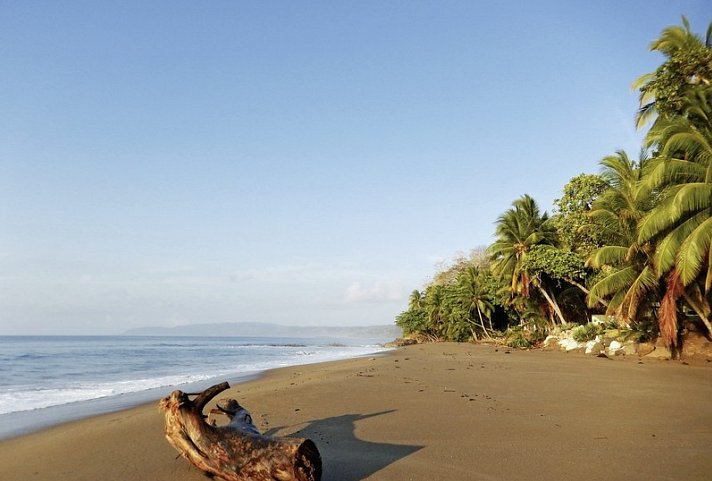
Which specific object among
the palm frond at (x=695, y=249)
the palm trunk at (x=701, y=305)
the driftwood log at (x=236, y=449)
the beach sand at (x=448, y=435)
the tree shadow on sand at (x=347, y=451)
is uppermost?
the palm frond at (x=695, y=249)

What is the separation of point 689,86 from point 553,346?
51.5 feet

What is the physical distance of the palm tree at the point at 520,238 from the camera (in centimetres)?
3200

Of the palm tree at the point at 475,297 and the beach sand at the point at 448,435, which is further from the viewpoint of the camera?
the palm tree at the point at 475,297

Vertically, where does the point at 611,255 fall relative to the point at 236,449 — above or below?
above

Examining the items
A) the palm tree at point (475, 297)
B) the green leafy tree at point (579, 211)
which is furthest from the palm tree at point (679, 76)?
the palm tree at point (475, 297)

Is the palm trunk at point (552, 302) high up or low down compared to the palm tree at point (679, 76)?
down

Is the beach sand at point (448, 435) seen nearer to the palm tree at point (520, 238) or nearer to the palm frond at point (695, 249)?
the palm frond at point (695, 249)

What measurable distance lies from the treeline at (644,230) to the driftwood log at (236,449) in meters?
13.8

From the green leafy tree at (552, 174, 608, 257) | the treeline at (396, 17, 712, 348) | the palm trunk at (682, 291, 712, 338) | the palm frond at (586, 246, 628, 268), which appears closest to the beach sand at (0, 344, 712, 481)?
the treeline at (396, 17, 712, 348)

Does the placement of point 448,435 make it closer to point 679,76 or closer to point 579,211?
point 679,76

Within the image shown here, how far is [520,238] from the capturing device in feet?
107

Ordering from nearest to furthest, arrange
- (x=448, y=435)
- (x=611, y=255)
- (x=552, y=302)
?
(x=448, y=435)
(x=611, y=255)
(x=552, y=302)

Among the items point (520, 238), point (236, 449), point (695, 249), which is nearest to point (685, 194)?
point (695, 249)

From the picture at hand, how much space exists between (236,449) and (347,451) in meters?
1.61
